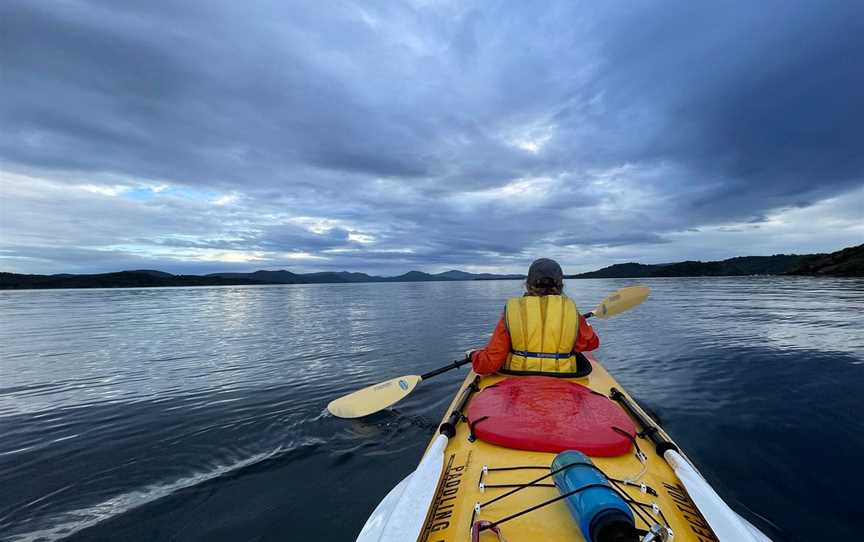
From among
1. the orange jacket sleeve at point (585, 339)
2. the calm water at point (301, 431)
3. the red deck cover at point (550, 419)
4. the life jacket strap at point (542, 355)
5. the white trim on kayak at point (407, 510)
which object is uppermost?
the orange jacket sleeve at point (585, 339)

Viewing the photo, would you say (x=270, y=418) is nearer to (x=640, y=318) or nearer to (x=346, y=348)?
(x=346, y=348)

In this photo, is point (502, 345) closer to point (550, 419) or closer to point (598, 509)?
→ point (550, 419)

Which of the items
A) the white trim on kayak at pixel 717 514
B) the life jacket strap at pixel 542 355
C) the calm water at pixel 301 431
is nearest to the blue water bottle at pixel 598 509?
the white trim on kayak at pixel 717 514

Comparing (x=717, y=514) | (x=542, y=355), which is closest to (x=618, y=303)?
(x=542, y=355)

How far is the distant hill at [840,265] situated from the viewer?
2579 inches

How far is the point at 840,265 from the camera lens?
7212cm

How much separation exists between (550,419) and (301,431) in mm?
5020

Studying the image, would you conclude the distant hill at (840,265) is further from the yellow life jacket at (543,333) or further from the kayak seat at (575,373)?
the yellow life jacket at (543,333)

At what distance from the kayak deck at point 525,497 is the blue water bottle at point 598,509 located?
0.78 ft

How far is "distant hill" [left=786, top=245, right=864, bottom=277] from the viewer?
6550cm

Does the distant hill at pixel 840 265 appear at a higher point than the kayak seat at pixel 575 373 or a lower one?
higher

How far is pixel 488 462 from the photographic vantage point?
3125 mm

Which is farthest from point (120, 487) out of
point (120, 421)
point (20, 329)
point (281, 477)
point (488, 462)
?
point (20, 329)

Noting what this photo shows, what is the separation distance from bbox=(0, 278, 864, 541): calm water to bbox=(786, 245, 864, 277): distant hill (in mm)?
78029
